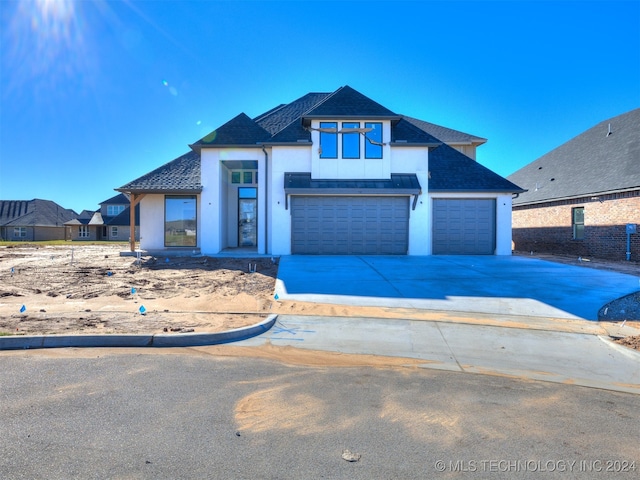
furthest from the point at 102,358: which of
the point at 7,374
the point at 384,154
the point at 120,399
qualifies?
the point at 384,154

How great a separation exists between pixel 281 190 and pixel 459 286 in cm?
933

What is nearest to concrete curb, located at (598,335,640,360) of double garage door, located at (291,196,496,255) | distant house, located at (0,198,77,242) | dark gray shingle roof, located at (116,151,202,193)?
double garage door, located at (291,196,496,255)

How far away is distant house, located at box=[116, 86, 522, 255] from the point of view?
1639cm

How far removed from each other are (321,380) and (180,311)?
411cm

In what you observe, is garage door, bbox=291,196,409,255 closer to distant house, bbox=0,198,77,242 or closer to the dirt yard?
the dirt yard

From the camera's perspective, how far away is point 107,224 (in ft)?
157

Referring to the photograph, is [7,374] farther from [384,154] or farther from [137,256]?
[384,154]

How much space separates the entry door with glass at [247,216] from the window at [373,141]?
22.4 feet

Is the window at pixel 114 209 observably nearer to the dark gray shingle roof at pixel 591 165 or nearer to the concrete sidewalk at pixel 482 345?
the dark gray shingle roof at pixel 591 165

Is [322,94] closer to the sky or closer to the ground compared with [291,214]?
closer to the sky

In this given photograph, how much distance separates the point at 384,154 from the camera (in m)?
16.7

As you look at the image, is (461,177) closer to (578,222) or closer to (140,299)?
(578,222)

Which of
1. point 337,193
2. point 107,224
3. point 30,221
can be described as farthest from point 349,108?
point 30,221

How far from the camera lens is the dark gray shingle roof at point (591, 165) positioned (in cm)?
1789
